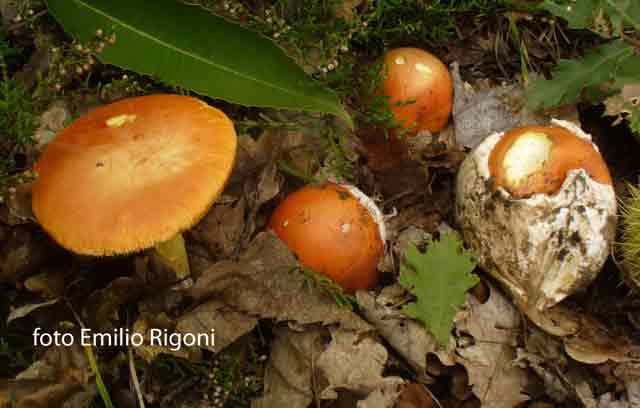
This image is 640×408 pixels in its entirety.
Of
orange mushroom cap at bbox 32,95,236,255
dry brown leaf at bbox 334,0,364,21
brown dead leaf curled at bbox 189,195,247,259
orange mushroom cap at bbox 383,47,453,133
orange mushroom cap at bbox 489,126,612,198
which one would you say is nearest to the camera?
orange mushroom cap at bbox 32,95,236,255

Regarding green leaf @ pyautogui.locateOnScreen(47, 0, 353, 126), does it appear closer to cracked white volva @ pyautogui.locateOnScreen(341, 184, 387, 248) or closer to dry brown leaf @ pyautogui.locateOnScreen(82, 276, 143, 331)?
cracked white volva @ pyautogui.locateOnScreen(341, 184, 387, 248)

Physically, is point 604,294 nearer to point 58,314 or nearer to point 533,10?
point 533,10

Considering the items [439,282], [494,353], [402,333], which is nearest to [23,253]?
[402,333]

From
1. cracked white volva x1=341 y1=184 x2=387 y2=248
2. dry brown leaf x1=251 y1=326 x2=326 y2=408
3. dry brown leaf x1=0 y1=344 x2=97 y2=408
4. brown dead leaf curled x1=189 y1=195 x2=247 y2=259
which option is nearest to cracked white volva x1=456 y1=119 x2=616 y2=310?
cracked white volva x1=341 y1=184 x2=387 y2=248

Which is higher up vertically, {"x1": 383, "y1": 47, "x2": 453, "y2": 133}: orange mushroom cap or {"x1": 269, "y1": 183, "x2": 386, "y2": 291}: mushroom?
{"x1": 383, "y1": 47, "x2": 453, "y2": 133}: orange mushroom cap

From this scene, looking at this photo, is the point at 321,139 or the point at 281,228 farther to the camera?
the point at 321,139

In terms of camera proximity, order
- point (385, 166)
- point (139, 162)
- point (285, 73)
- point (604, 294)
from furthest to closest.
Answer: point (385, 166), point (604, 294), point (285, 73), point (139, 162)

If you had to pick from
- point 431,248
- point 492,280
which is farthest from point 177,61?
point 492,280
